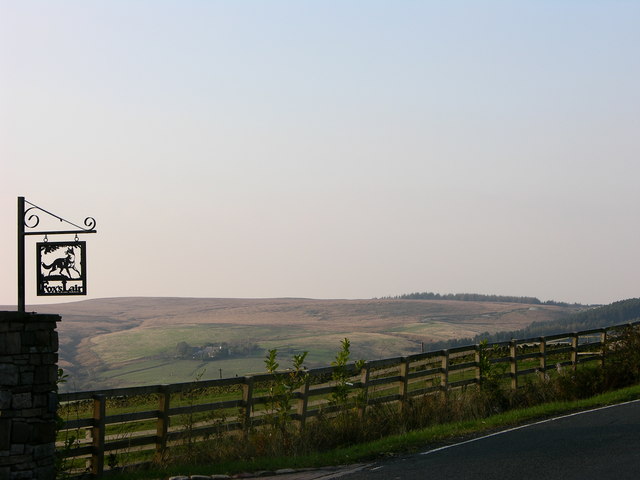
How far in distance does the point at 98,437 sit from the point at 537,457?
6.61 meters

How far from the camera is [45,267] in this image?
12.6 metres

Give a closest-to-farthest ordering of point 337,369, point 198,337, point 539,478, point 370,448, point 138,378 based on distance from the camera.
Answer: point 539,478 → point 370,448 → point 337,369 → point 138,378 → point 198,337

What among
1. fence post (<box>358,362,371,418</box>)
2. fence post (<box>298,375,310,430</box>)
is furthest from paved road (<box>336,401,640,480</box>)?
fence post (<box>298,375,310,430</box>)

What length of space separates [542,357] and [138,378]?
94.5m

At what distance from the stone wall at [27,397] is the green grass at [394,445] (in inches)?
53.6

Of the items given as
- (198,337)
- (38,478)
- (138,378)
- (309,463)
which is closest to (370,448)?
(309,463)

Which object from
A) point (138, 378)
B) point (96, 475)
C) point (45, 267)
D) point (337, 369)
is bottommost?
point (138, 378)

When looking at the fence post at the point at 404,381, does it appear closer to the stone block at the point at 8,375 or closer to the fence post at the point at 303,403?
the fence post at the point at 303,403

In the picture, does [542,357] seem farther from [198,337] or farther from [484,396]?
[198,337]

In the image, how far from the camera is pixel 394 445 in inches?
586

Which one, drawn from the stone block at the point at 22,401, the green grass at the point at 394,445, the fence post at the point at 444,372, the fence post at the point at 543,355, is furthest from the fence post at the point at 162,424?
the fence post at the point at 543,355

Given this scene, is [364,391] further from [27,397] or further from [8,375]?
[8,375]

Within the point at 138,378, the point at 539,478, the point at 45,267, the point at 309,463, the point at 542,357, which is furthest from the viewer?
the point at 138,378

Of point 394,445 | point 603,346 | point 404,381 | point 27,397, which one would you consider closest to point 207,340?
point 603,346
